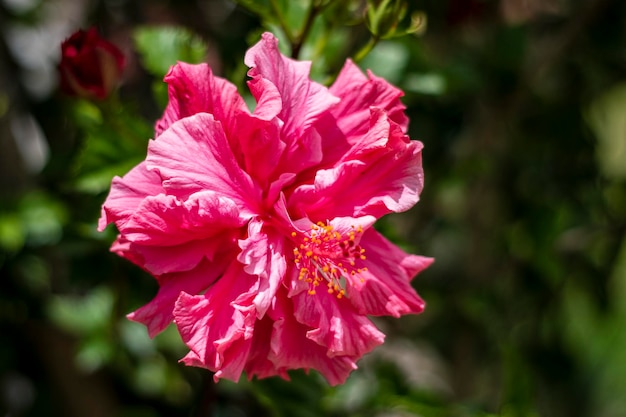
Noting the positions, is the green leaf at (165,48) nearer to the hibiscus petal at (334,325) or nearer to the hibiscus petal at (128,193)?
the hibiscus petal at (128,193)

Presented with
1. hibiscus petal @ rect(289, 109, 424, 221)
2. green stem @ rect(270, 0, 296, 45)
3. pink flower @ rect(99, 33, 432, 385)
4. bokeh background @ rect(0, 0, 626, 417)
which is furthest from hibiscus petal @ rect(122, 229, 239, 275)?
bokeh background @ rect(0, 0, 626, 417)

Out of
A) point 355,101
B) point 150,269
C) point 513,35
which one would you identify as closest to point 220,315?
point 150,269

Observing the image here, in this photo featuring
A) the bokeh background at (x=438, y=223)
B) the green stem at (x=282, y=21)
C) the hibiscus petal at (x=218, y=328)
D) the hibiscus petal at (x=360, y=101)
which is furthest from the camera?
the bokeh background at (x=438, y=223)

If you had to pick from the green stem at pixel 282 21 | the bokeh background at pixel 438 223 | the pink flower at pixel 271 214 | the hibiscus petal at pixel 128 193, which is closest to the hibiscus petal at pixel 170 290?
the pink flower at pixel 271 214

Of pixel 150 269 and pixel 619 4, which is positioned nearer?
pixel 150 269

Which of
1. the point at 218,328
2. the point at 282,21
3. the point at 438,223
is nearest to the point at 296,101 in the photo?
the point at 282,21

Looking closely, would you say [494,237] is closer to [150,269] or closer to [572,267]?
[572,267]
